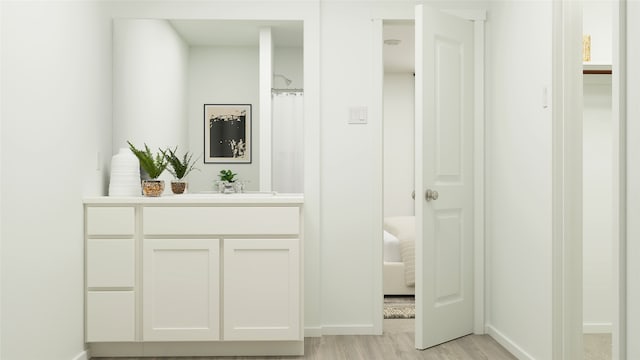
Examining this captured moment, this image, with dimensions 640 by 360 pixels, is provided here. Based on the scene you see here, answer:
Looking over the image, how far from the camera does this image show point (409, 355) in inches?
121

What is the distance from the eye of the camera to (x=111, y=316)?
2977 mm

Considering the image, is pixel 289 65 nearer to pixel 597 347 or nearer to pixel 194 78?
pixel 194 78

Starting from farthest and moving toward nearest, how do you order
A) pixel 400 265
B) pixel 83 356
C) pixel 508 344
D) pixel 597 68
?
pixel 400 265 < pixel 597 68 < pixel 508 344 < pixel 83 356

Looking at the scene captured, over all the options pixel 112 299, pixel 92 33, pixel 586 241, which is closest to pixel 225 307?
pixel 112 299

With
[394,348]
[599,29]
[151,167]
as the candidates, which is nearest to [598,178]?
[599,29]

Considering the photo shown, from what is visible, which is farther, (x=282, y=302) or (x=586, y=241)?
(x=586, y=241)

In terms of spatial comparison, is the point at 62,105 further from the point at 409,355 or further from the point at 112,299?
the point at 409,355

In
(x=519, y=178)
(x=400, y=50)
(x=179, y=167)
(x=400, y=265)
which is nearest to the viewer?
(x=519, y=178)

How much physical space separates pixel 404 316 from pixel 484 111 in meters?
1.51

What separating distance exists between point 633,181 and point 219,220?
1978 mm

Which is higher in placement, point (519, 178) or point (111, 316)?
point (519, 178)

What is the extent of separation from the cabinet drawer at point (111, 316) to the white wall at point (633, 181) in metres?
2.35

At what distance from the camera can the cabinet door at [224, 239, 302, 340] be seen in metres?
3.02

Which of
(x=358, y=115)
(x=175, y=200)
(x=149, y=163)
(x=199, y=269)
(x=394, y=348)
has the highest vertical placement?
(x=358, y=115)
